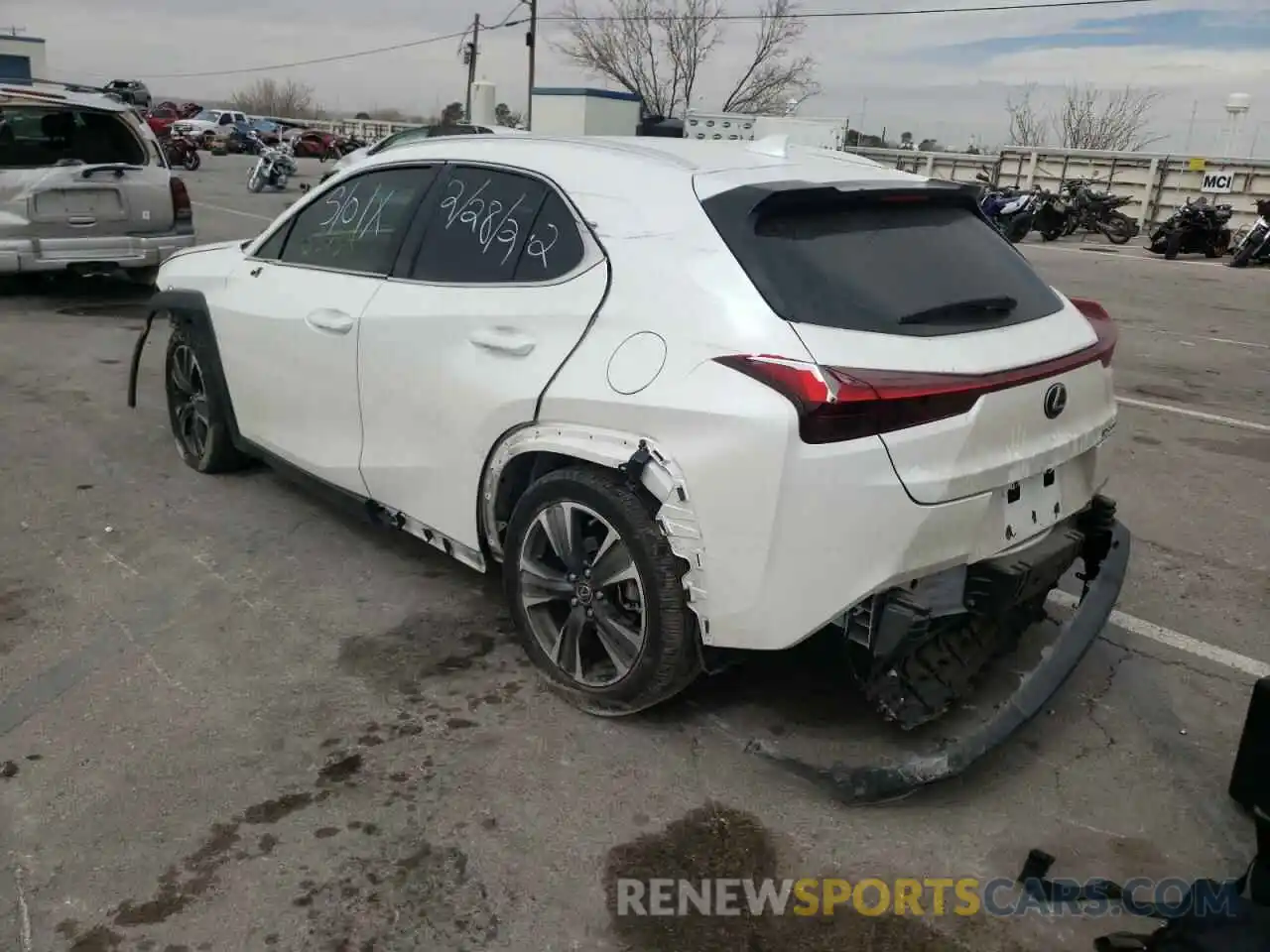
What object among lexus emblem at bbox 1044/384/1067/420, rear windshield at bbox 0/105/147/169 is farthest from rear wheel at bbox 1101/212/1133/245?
lexus emblem at bbox 1044/384/1067/420

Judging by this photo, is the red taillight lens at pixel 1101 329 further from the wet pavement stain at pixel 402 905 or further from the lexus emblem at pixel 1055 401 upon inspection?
the wet pavement stain at pixel 402 905

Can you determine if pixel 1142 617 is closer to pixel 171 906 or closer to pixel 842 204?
pixel 842 204

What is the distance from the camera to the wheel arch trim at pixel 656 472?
281 centimetres

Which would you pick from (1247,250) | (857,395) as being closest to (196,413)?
(857,395)

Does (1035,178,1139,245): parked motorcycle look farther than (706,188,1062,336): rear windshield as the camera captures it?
Yes

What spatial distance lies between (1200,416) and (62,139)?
30.8 feet

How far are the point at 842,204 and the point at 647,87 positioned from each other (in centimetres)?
4402

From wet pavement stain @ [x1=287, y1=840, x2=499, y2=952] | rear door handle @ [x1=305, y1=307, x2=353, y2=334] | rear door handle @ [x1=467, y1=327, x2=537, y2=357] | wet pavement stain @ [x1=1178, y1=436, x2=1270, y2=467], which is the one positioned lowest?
wet pavement stain @ [x1=287, y1=840, x2=499, y2=952]

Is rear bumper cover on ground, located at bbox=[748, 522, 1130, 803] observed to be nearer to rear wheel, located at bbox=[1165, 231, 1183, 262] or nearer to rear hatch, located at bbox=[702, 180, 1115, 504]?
rear hatch, located at bbox=[702, 180, 1115, 504]

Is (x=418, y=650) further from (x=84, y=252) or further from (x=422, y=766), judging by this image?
(x=84, y=252)

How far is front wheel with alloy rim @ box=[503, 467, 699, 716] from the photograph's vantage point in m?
2.95

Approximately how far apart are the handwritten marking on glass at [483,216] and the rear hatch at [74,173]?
6.53 metres

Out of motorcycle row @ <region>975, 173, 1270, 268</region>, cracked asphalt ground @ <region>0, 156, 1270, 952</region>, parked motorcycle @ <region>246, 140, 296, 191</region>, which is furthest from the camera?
parked motorcycle @ <region>246, 140, 296, 191</region>

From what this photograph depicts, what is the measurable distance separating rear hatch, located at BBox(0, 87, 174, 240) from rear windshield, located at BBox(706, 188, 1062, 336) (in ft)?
25.4
